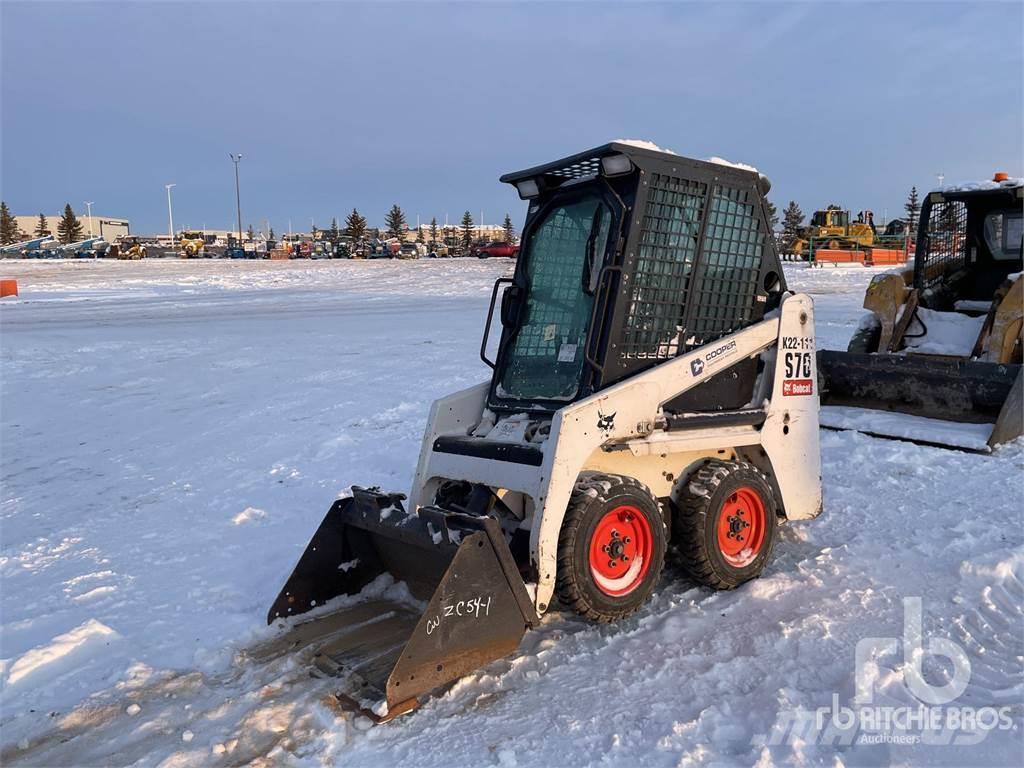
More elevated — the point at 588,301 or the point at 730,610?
the point at 588,301

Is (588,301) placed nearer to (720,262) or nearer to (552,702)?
(720,262)

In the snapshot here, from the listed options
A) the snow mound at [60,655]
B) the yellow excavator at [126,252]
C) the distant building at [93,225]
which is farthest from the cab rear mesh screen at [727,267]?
the distant building at [93,225]

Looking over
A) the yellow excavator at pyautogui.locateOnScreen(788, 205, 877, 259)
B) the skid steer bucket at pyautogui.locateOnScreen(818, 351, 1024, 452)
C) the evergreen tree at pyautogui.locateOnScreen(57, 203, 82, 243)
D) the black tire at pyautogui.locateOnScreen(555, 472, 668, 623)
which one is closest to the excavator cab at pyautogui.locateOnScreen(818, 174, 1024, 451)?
the skid steer bucket at pyautogui.locateOnScreen(818, 351, 1024, 452)

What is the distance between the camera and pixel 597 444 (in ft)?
13.4

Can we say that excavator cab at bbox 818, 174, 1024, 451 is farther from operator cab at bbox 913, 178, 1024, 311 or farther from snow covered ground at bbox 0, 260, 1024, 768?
snow covered ground at bbox 0, 260, 1024, 768

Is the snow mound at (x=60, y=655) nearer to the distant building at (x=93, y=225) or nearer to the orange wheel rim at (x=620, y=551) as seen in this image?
the orange wheel rim at (x=620, y=551)

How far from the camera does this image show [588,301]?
15.3 feet

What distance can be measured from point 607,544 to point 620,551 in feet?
0.34

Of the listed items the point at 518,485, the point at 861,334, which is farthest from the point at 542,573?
the point at 861,334

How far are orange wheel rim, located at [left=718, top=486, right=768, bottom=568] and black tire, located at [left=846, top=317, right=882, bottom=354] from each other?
566 centimetres

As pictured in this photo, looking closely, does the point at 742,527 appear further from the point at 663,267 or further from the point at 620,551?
the point at 663,267

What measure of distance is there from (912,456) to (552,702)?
16.7ft

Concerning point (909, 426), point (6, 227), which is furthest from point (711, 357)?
point (6, 227)

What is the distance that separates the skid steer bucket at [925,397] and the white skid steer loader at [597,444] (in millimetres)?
3402
